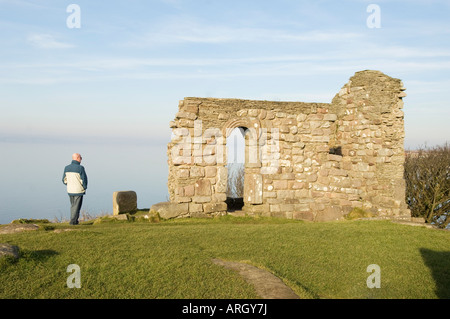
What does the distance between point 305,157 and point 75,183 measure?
742cm

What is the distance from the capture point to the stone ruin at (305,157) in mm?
12828

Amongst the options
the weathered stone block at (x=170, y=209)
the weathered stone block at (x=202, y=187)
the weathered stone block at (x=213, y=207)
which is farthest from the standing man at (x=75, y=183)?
the weathered stone block at (x=213, y=207)

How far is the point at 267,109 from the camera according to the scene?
1351cm

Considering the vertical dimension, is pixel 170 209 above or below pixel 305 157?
below

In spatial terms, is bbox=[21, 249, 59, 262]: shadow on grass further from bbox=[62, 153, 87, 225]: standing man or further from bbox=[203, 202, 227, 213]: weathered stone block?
bbox=[203, 202, 227, 213]: weathered stone block

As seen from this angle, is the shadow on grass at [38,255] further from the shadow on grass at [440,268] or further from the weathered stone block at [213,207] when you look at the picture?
the shadow on grass at [440,268]

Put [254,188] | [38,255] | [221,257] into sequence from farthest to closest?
[254,188], [221,257], [38,255]

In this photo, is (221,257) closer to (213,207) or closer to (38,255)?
(38,255)

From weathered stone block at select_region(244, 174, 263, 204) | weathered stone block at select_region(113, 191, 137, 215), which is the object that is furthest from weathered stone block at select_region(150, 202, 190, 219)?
weathered stone block at select_region(244, 174, 263, 204)

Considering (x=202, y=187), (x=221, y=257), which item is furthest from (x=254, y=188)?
(x=221, y=257)

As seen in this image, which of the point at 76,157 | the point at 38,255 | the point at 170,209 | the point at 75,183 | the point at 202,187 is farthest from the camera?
the point at 202,187

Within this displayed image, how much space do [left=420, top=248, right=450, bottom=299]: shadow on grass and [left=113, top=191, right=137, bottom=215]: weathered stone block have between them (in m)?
9.14

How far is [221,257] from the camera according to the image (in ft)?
24.3
